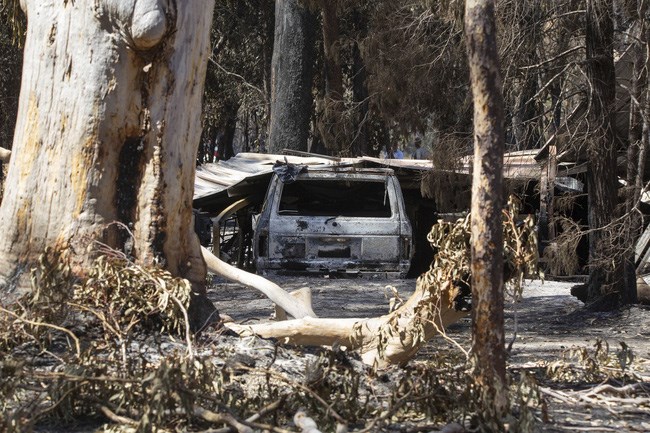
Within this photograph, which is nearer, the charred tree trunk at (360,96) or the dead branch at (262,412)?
the dead branch at (262,412)

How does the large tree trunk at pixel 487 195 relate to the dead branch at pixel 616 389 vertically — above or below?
above

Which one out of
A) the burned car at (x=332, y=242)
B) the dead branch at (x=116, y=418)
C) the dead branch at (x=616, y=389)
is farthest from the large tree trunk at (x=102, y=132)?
the burned car at (x=332, y=242)

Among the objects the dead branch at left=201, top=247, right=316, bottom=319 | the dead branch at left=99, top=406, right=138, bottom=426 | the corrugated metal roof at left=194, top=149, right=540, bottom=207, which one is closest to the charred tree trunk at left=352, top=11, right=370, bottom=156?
the corrugated metal roof at left=194, top=149, right=540, bottom=207

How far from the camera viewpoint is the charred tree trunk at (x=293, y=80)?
24.0m

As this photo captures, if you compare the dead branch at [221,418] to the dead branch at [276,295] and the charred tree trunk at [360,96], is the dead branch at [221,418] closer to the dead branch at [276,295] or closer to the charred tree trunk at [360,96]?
the dead branch at [276,295]

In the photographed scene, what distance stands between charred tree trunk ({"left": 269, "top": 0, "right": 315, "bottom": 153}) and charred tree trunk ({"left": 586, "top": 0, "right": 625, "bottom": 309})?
41.7 feet

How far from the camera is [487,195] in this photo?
5.51 metres

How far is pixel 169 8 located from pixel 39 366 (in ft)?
8.03

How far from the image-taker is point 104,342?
6477 mm

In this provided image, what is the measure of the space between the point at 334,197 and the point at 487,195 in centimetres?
1104

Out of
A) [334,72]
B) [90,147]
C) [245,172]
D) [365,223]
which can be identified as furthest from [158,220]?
[334,72]

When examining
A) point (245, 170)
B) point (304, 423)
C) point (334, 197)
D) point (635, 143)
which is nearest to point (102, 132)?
point (304, 423)

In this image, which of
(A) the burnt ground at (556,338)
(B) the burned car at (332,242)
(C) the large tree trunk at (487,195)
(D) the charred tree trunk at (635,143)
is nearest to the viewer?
(C) the large tree trunk at (487,195)

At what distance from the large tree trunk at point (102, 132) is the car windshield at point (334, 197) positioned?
8680 millimetres
